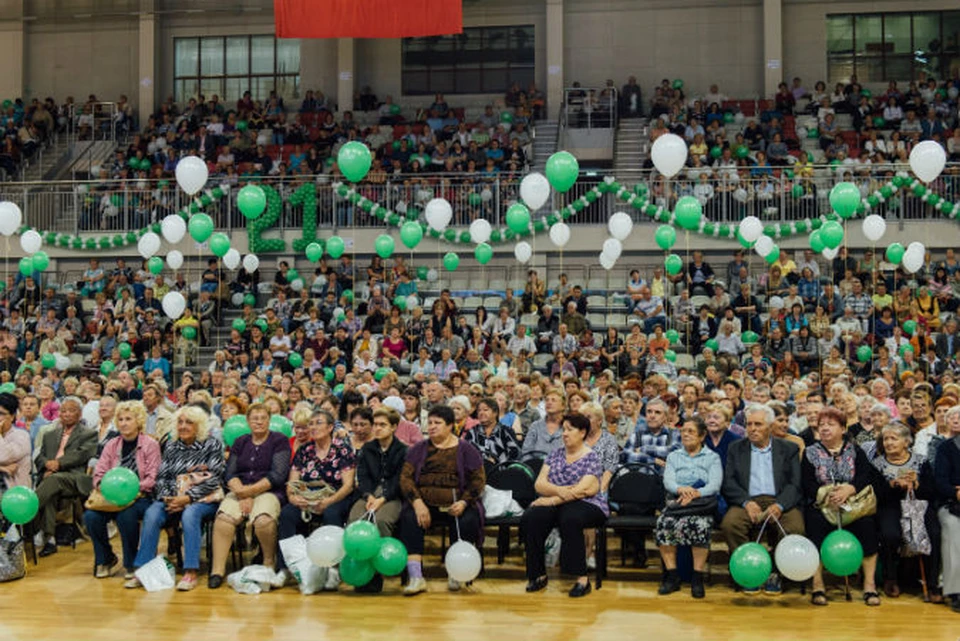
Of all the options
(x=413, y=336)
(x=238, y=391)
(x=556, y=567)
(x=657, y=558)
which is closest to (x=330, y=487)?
(x=556, y=567)

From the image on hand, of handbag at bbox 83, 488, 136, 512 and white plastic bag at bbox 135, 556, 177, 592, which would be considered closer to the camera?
white plastic bag at bbox 135, 556, 177, 592

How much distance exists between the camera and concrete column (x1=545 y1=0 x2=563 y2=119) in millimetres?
23312

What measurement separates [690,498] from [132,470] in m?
3.84

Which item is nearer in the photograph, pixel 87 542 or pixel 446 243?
pixel 87 542

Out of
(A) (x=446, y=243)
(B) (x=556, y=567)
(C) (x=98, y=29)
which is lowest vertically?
(B) (x=556, y=567)

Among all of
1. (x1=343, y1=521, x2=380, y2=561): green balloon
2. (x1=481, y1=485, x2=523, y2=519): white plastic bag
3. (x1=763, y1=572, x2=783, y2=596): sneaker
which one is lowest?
(x1=763, y1=572, x2=783, y2=596): sneaker

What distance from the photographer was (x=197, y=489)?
8.12m

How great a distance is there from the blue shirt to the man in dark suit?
4957 mm

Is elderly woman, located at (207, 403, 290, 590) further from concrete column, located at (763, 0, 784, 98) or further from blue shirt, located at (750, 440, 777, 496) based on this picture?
concrete column, located at (763, 0, 784, 98)

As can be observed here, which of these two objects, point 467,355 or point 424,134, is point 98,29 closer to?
point 424,134

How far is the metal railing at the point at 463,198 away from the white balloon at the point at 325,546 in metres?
12.0

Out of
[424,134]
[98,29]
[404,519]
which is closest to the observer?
[404,519]

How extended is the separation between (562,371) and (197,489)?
744 cm

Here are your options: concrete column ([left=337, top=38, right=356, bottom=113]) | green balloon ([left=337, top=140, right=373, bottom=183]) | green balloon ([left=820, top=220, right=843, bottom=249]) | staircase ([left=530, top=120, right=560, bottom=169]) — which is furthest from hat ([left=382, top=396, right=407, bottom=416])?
concrete column ([left=337, top=38, right=356, bottom=113])
